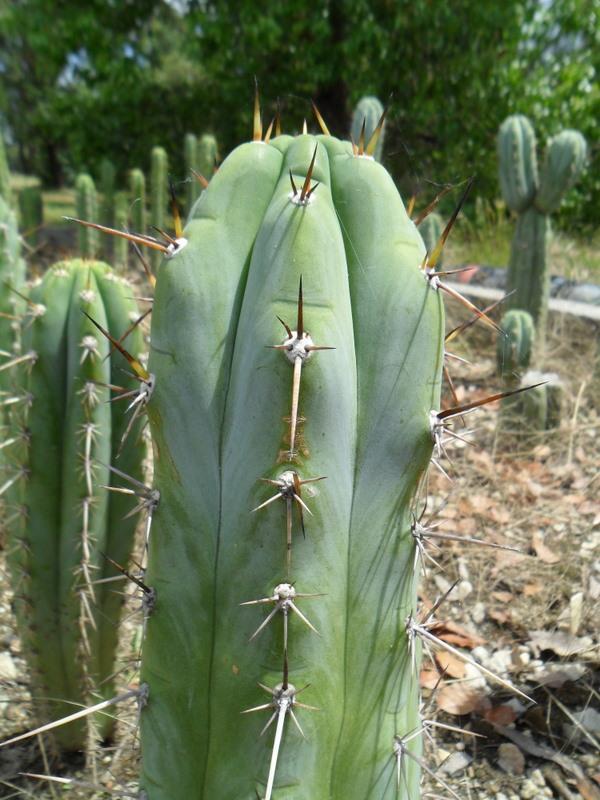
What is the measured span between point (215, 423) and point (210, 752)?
530mm

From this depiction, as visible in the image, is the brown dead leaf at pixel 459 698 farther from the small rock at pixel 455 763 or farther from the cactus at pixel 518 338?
the cactus at pixel 518 338

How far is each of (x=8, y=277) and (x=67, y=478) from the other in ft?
5.64

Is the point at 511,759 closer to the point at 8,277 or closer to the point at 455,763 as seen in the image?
the point at 455,763

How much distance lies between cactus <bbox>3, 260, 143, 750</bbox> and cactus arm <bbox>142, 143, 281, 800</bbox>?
649mm

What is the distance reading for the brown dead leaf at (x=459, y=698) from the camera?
2186 millimetres

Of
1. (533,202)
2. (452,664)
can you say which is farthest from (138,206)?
(452,664)

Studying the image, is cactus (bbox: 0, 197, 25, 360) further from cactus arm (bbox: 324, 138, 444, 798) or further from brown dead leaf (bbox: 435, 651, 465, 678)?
cactus arm (bbox: 324, 138, 444, 798)

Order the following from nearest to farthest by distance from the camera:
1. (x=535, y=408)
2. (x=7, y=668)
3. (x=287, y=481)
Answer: (x=287, y=481) → (x=7, y=668) → (x=535, y=408)

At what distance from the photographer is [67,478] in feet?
6.31

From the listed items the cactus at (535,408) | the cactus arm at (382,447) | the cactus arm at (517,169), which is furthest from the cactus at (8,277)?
the cactus arm at (517,169)

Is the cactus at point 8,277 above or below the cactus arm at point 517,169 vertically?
below

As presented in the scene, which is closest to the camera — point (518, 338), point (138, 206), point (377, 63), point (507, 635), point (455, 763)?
point (455, 763)

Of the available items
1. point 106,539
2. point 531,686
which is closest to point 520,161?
point 531,686

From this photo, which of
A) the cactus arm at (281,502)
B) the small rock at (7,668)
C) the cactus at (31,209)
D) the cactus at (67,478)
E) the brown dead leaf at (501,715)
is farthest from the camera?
the cactus at (31,209)
